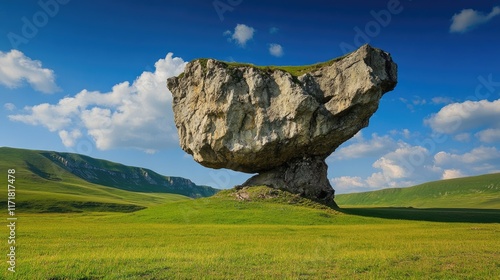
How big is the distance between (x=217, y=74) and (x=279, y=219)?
3201cm

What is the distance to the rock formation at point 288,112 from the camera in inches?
2447

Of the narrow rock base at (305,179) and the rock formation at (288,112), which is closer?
the rock formation at (288,112)

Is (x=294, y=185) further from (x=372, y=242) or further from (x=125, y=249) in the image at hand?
(x=125, y=249)

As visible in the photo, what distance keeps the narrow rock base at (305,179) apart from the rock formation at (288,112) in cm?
19

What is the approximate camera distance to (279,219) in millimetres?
47562

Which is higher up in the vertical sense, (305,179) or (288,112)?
(288,112)

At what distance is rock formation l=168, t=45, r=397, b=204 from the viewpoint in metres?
62.2

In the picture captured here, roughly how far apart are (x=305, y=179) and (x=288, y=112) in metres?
13.5

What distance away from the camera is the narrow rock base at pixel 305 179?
65000 millimetres

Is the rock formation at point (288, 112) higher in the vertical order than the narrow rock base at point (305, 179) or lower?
higher

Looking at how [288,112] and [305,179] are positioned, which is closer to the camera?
[288,112]

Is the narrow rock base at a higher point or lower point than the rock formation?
lower

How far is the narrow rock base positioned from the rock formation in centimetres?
19

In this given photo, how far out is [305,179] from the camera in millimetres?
65500
